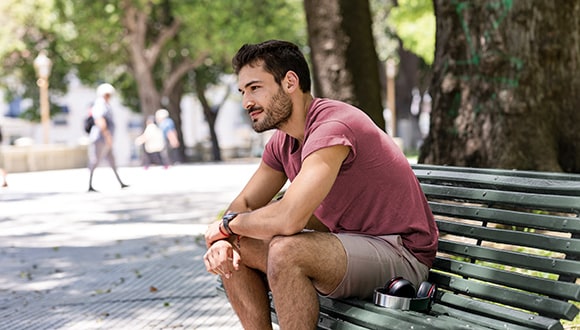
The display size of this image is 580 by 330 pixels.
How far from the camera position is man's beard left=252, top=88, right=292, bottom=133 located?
3.69m

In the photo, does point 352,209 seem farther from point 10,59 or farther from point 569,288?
point 10,59

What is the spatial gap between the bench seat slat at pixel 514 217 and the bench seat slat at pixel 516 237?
0.15ft

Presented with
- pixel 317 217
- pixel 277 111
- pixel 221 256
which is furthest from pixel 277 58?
pixel 221 256

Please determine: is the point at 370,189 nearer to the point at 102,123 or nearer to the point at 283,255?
the point at 283,255

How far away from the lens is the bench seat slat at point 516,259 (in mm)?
3133

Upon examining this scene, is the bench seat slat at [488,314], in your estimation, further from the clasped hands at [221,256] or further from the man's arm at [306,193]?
the clasped hands at [221,256]

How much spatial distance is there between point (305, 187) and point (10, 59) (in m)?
35.8

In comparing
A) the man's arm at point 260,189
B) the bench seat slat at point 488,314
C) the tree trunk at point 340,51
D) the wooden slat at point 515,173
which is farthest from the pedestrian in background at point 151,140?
the bench seat slat at point 488,314

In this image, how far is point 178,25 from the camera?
33.9m

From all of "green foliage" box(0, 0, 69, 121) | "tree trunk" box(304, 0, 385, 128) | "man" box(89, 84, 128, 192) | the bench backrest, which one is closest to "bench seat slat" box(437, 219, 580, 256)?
the bench backrest

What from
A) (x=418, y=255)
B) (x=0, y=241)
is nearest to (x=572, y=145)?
(x=418, y=255)

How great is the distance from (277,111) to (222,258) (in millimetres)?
615

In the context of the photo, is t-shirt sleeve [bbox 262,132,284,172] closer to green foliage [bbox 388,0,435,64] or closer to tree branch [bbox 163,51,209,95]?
green foliage [bbox 388,0,435,64]

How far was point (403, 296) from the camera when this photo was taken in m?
3.30
